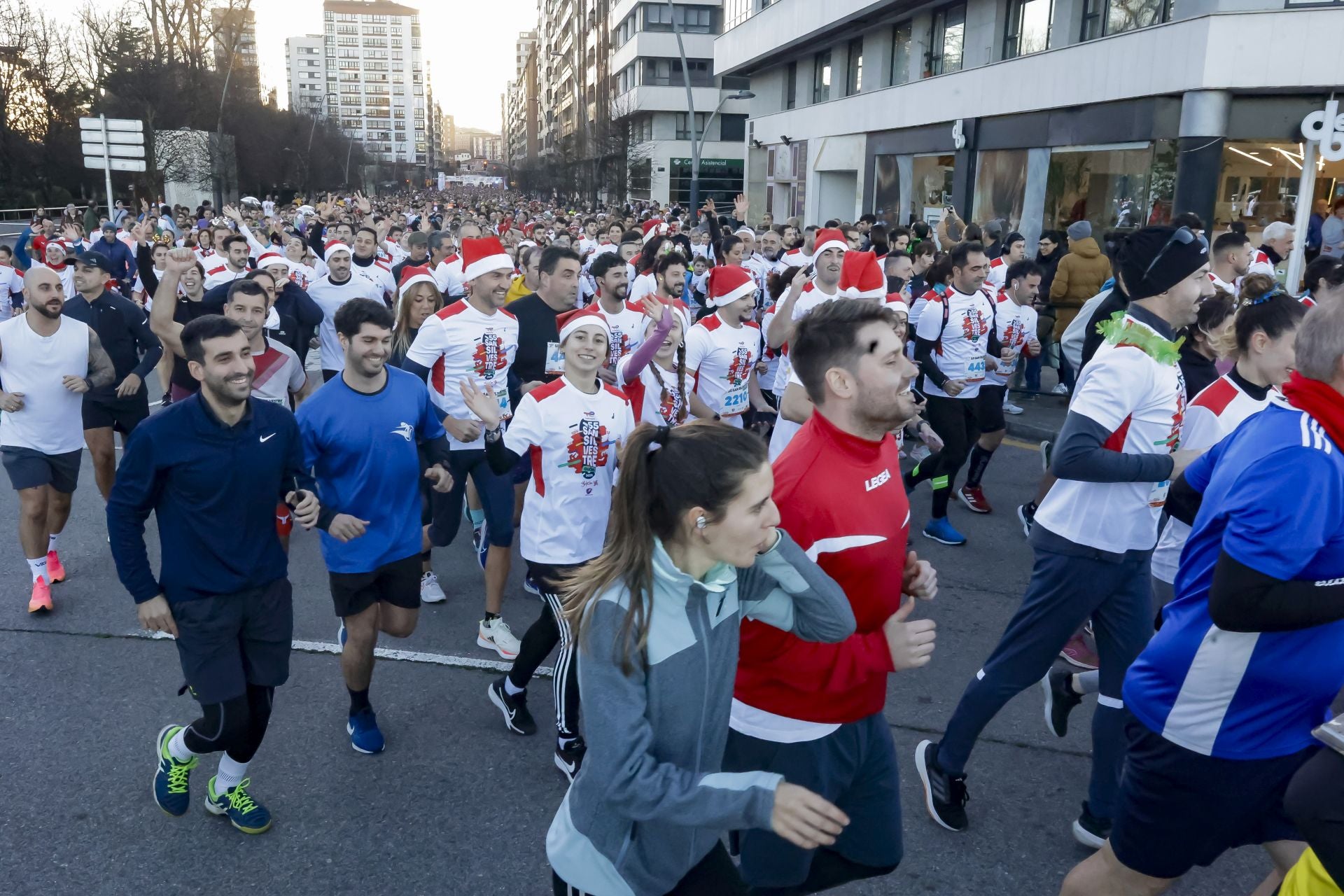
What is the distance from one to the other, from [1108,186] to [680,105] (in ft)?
154

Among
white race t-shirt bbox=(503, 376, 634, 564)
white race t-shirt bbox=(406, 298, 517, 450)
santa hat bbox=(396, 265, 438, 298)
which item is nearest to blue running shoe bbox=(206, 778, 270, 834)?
white race t-shirt bbox=(503, 376, 634, 564)

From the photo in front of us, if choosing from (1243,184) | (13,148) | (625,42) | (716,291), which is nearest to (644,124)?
(625,42)

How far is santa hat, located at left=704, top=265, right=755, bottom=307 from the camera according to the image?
6527mm

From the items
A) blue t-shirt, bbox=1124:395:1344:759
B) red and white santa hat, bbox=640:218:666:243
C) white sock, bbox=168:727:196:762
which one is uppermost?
red and white santa hat, bbox=640:218:666:243

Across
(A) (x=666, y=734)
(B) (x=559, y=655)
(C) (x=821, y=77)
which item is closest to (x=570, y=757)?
(B) (x=559, y=655)

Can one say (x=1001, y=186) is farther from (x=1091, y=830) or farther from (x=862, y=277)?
(x=1091, y=830)

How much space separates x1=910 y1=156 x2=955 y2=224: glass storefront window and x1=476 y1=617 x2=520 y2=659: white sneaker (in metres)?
21.6

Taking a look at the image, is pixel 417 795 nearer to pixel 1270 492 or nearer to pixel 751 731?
pixel 751 731

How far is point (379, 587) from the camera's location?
4.41 meters

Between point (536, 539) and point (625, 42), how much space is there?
68.5 meters

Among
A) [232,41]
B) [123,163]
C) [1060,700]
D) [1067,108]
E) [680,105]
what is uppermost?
[232,41]

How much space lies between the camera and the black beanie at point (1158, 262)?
11.6ft

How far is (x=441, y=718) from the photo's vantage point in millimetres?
4695

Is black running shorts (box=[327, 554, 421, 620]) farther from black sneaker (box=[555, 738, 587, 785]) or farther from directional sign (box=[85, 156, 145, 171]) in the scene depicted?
directional sign (box=[85, 156, 145, 171])
